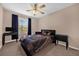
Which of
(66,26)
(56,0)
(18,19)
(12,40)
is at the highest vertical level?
(56,0)

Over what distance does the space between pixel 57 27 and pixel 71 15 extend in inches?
38.4

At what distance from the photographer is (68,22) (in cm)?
301

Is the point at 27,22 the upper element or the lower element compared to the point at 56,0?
lower

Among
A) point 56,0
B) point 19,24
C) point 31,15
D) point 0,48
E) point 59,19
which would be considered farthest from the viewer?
point 59,19

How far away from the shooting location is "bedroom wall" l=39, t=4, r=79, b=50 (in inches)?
107

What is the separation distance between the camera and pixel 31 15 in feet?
10.5

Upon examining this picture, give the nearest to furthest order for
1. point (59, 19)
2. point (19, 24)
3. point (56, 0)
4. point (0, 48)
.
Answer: point (56, 0) → point (0, 48) → point (19, 24) → point (59, 19)

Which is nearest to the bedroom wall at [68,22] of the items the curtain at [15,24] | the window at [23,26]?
the window at [23,26]

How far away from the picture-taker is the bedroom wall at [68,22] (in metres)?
2.71

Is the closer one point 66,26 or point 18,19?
point 18,19

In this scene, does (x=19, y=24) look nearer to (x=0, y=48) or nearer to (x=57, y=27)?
(x=0, y=48)

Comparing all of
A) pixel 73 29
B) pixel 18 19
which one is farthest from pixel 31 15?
pixel 73 29

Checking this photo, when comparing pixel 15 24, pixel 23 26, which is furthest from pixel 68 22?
pixel 15 24

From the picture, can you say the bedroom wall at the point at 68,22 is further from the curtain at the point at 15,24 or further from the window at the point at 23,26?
the curtain at the point at 15,24
